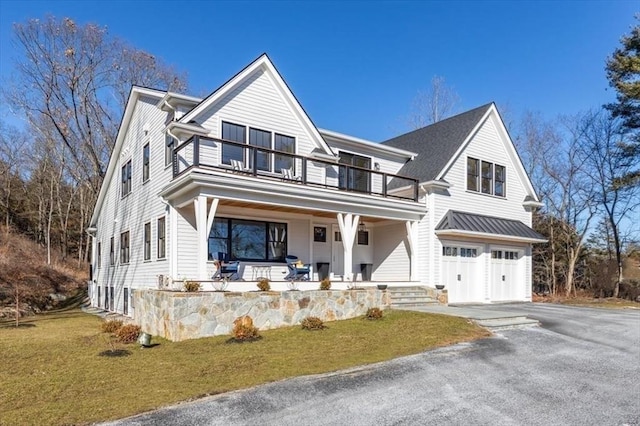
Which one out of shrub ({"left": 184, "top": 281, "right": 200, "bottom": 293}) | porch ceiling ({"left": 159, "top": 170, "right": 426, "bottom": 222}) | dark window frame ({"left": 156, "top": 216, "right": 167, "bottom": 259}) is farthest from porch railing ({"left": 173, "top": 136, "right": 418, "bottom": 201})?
shrub ({"left": 184, "top": 281, "right": 200, "bottom": 293})

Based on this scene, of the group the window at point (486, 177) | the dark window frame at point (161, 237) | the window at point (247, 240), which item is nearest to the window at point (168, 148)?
the dark window frame at point (161, 237)

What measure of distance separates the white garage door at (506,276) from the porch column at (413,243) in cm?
445

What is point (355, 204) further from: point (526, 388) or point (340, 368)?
point (526, 388)

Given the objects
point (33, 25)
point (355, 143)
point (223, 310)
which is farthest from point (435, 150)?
point (33, 25)

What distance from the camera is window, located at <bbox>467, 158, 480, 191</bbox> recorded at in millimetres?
19219

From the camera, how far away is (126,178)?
19.5 meters

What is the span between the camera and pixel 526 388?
712 centimetres

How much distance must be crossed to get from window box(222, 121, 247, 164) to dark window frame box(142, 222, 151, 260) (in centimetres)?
426

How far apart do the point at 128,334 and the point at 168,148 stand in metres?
6.60

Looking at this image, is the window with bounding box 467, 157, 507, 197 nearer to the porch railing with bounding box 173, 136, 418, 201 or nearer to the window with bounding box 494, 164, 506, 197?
the window with bounding box 494, 164, 506, 197

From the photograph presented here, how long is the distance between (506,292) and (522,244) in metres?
2.45

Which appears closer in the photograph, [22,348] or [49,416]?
[49,416]

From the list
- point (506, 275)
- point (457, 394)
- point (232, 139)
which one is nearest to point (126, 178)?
point (232, 139)

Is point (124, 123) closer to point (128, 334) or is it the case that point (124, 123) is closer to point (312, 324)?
point (128, 334)
